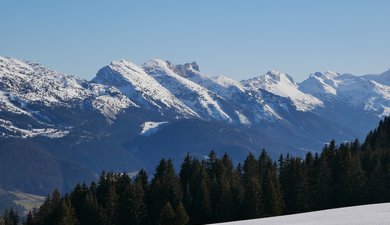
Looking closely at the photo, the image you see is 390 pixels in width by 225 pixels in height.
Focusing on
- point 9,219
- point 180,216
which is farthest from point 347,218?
point 9,219

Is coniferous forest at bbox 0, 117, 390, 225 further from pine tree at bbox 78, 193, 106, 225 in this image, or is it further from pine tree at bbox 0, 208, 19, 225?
pine tree at bbox 0, 208, 19, 225

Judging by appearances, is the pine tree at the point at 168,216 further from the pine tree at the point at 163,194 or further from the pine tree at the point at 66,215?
the pine tree at the point at 66,215

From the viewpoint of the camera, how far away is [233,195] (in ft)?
321

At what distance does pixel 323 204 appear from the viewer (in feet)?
330

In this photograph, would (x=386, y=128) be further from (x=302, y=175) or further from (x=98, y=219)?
→ (x=98, y=219)

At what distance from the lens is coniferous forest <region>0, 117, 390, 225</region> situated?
316ft

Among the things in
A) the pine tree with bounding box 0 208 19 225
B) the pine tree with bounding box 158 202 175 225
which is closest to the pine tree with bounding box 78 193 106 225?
the pine tree with bounding box 158 202 175 225

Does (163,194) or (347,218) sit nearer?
(347,218)

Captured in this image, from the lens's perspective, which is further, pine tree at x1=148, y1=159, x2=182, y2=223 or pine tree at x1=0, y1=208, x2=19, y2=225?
pine tree at x1=0, y1=208, x2=19, y2=225

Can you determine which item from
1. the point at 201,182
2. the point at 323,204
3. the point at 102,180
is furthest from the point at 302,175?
the point at 102,180

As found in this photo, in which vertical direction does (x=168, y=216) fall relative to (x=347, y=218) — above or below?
above

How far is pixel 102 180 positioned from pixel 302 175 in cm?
3475

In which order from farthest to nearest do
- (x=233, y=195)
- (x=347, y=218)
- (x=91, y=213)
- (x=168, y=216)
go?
(x=91, y=213) < (x=233, y=195) < (x=168, y=216) < (x=347, y=218)

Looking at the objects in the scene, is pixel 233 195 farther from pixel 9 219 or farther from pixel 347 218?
pixel 9 219
